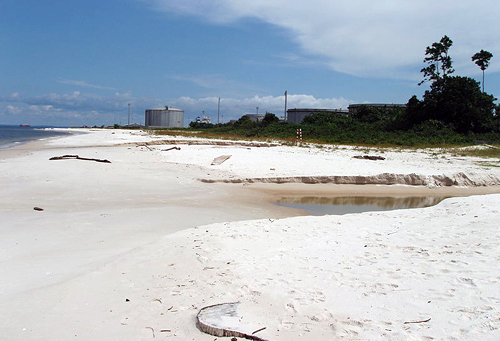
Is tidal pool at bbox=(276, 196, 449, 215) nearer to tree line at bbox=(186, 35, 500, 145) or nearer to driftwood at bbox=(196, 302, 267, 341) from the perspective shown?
driftwood at bbox=(196, 302, 267, 341)

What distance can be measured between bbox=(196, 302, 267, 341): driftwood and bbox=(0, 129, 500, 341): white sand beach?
64mm

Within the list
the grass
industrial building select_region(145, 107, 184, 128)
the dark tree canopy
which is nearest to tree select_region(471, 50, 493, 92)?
the dark tree canopy

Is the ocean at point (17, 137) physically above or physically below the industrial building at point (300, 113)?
below

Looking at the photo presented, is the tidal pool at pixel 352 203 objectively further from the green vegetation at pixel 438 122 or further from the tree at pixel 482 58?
the tree at pixel 482 58

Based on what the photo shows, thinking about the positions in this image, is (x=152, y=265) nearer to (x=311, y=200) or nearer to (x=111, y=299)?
(x=111, y=299)

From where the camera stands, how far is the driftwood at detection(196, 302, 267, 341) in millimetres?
3143

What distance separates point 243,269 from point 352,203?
744 centimetres

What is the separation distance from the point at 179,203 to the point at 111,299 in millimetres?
5942

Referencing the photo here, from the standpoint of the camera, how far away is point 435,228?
20.9 ft

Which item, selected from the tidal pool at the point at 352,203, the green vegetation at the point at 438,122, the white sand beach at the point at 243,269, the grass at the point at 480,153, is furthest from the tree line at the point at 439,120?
the white sand beach at the point at 243,269

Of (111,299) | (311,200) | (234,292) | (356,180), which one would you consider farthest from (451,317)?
(356,180)

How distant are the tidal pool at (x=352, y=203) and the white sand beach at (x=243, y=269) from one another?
0.91m

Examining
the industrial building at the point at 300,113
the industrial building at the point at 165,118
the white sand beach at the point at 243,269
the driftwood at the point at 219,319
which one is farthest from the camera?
the industrial building at the point at 165,118

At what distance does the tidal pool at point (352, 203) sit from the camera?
10383 millimetres
